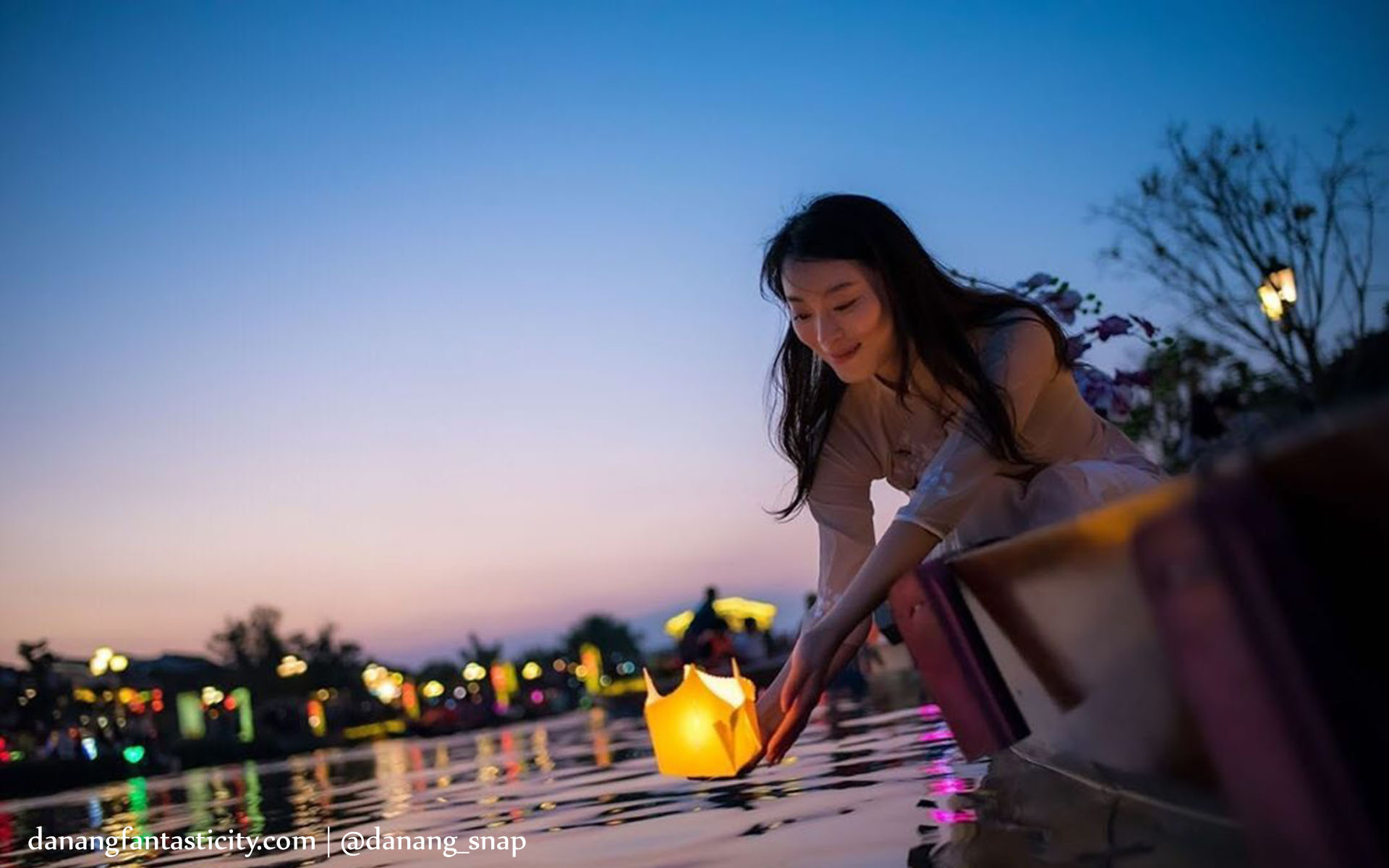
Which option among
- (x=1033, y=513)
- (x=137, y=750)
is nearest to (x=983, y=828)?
(x=1033, y=513)

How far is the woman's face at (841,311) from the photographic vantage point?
2.83 metres

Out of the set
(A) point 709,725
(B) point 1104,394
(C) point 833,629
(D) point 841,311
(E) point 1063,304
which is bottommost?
(A) point 709,725

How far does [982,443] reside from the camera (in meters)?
2.67

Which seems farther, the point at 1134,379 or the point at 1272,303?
the point at 1272,303

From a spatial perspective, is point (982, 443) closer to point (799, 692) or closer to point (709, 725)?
point (799, 692)

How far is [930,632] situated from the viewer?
243cm

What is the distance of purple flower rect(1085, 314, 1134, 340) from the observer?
20.0 ft

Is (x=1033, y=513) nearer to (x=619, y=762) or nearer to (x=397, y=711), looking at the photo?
(x=619, y=762)

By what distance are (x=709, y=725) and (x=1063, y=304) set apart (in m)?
4.10

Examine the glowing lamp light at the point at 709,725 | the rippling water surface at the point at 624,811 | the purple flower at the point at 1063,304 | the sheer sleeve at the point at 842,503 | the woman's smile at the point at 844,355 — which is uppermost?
the purple flower at the point at 1063,304

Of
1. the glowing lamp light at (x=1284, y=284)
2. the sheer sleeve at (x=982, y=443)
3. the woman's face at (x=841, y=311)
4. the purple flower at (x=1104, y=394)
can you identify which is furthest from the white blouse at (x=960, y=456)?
the glowing lamp light at (x=1284, y=284)

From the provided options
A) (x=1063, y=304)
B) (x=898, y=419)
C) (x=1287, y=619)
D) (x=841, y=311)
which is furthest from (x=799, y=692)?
(x=1063, y=304)

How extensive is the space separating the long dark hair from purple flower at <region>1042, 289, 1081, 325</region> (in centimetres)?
302

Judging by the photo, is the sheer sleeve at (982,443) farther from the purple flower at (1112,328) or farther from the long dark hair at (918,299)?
the purple flower at (1112,328)
